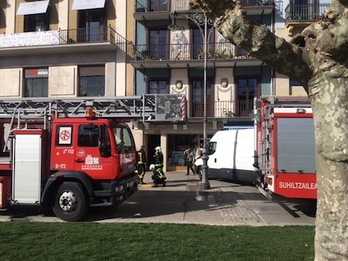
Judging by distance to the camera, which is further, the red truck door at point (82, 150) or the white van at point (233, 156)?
the white van at point (233, 156)

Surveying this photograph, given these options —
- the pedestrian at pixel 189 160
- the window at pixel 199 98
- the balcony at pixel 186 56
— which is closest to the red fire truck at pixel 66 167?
the pedestrian at pixel 189 160

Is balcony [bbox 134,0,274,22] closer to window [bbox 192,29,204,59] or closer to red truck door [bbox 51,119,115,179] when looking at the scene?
window [bbox 192,29,204,59]

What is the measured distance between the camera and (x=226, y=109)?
25.0 metres

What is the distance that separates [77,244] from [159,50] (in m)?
20.3

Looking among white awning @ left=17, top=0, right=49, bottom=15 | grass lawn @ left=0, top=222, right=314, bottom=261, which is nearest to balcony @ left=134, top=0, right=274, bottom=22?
white awning @ left=17, top=0, right=49, bottom=15

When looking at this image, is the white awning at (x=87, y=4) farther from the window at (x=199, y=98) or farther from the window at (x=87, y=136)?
the window at (x=87, y=136)

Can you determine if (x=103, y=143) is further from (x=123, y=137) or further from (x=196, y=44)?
(x=196, y=44)

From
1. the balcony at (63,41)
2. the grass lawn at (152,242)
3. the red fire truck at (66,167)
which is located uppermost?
the balcony at (63,41)

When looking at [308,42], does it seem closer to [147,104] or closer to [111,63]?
[147,104]

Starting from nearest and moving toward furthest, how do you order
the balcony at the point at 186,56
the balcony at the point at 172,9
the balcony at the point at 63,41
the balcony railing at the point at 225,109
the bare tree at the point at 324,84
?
1. the bare tree at the point at 324,84
2. the balcony at the point at 172,9
3. the balcony at the point at 186,56
4. the balcony railing at the point at 225,109
5. the balcony at the point at 63,41

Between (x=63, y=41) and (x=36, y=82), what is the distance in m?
3.42

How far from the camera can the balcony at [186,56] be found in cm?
2450

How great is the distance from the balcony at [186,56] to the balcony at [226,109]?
236 cm

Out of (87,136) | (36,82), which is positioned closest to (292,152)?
(87,136)
